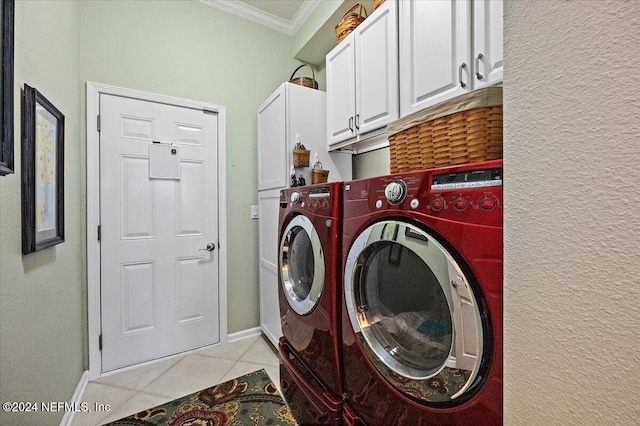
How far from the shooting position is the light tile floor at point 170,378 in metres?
1.58

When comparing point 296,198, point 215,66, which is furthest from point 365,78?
point 215,66

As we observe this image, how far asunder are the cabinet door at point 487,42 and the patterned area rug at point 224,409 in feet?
6.20

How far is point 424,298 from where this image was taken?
81 cm

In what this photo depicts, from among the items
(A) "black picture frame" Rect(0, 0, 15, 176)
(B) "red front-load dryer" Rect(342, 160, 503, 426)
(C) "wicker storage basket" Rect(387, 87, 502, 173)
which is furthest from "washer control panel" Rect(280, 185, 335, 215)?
(A) "black picture frame" Rect(0, 0, 15, 176)

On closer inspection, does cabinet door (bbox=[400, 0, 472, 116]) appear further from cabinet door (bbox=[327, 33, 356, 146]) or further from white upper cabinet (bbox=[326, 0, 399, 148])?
cabinet door (bbox=[327, 33, 356, 146])

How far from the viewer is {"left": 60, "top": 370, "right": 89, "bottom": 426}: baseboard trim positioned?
141 cm

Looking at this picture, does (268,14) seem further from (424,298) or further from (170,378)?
(170,378)

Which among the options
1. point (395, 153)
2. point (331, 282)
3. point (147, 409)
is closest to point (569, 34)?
point (395, 153)

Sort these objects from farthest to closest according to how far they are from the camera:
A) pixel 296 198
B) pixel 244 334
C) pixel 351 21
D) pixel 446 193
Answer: pixel 244 334
pixel 351 21
pixel 296 198
pixel 446 193

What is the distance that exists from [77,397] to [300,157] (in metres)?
2.02

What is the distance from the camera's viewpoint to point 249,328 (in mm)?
2414

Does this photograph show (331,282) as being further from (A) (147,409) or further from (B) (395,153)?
(A) (147,409)

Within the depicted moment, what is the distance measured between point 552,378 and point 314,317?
944mm

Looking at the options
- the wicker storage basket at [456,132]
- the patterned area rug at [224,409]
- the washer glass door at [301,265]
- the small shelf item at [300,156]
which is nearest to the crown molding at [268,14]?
the small shelf item at [300,156]
